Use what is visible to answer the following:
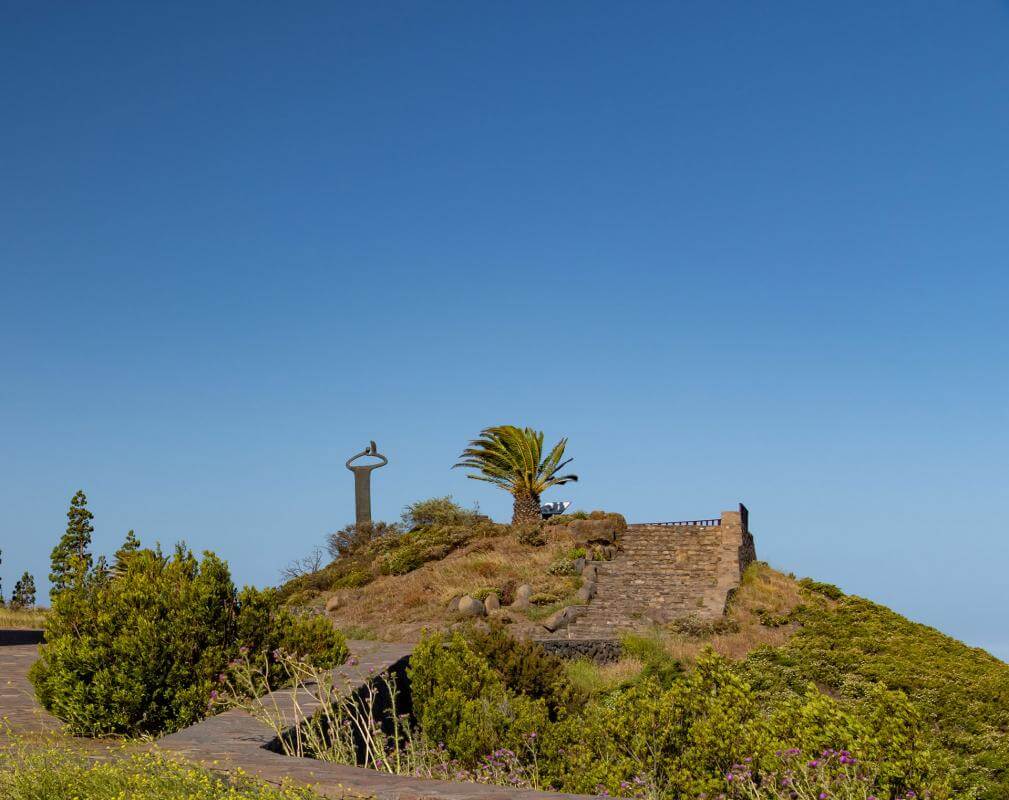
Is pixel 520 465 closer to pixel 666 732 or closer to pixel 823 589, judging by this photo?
pixel 823 589

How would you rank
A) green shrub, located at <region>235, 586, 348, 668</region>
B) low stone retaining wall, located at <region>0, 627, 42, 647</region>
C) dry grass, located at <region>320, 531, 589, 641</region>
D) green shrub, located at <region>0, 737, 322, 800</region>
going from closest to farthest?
green shrub, located at <region>0, 737, 322, 800</region>, green shrub, located at <region>235, 586, 348, 668</region>, low stone retaining wall, located at <region>0, 627, 42, 647</region>, dry grass, located at <region>320, 531, 589, 641</region>

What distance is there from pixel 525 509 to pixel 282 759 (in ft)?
83.2

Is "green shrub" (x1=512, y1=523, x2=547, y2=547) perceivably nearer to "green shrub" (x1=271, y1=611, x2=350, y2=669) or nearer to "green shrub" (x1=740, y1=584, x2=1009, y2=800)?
"green shrub" (x1=740, y1=584, x2=1009, y2=800)

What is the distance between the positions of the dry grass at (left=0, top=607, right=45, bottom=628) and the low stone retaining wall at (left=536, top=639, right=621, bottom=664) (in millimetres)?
13756

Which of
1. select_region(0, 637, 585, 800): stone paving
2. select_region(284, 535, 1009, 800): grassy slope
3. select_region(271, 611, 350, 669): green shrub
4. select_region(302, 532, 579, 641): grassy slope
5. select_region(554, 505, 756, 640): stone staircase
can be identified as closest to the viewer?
select_region(0, 637, 585, 800): stone paving

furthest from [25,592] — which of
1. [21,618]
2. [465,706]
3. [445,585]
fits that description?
[465,706]

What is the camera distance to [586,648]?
63.2 ft

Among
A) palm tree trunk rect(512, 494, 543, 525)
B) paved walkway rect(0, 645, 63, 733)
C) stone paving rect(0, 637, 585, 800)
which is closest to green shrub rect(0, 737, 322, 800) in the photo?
stone paving rect(0, 637, 585, 800)

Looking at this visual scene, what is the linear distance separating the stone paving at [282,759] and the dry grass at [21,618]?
1597cm

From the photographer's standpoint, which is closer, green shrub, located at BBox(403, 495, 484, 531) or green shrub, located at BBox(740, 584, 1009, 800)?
green shrub, located at BBox(740, 584, 1009, 800)

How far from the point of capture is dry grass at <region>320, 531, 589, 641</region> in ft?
72.6

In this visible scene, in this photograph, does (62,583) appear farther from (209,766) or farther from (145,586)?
(209,766)

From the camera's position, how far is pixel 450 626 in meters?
20.5

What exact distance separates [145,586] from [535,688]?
4.88 m
